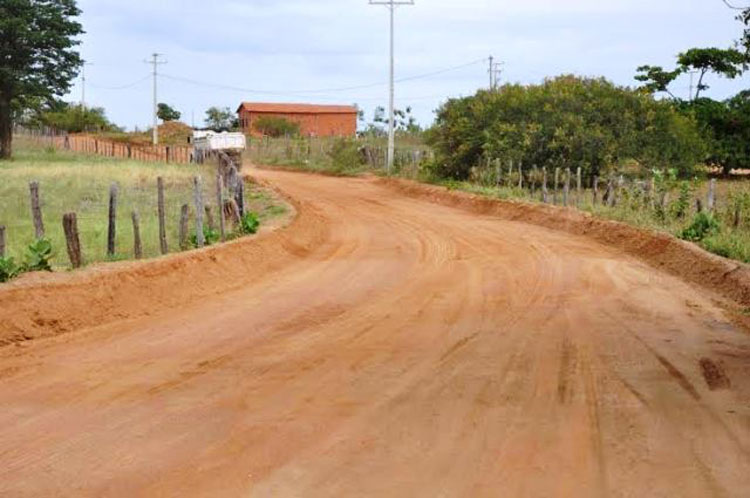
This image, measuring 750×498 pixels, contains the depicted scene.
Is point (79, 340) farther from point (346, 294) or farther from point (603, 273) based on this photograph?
point (603, 273)

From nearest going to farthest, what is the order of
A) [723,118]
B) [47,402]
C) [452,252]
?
[47,402] → [452,252] → [723,118]

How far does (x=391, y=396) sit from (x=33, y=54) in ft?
163

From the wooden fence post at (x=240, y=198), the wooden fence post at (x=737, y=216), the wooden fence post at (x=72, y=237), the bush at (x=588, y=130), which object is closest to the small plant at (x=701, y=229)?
the wooden fence post at (x=737, y=216)

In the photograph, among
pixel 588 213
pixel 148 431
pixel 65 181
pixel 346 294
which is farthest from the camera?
pixel 65 181

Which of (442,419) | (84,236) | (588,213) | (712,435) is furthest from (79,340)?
(588,213)

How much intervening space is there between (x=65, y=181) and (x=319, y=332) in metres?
24.1

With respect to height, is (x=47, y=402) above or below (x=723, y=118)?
below

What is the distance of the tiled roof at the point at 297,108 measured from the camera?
10431 centimetres

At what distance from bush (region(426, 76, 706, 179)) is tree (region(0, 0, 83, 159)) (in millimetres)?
28731

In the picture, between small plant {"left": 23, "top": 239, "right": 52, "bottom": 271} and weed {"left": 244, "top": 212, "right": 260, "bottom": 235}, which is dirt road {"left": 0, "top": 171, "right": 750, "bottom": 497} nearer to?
small plant {"left": 23, "top": 239, "right": 52, "bottom": 271}

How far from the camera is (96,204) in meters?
24.3

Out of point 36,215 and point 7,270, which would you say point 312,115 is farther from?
point 7,270

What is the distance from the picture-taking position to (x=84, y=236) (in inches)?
674

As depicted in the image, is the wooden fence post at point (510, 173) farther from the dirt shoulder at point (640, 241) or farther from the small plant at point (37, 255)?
the small plant at point (37, 255)
